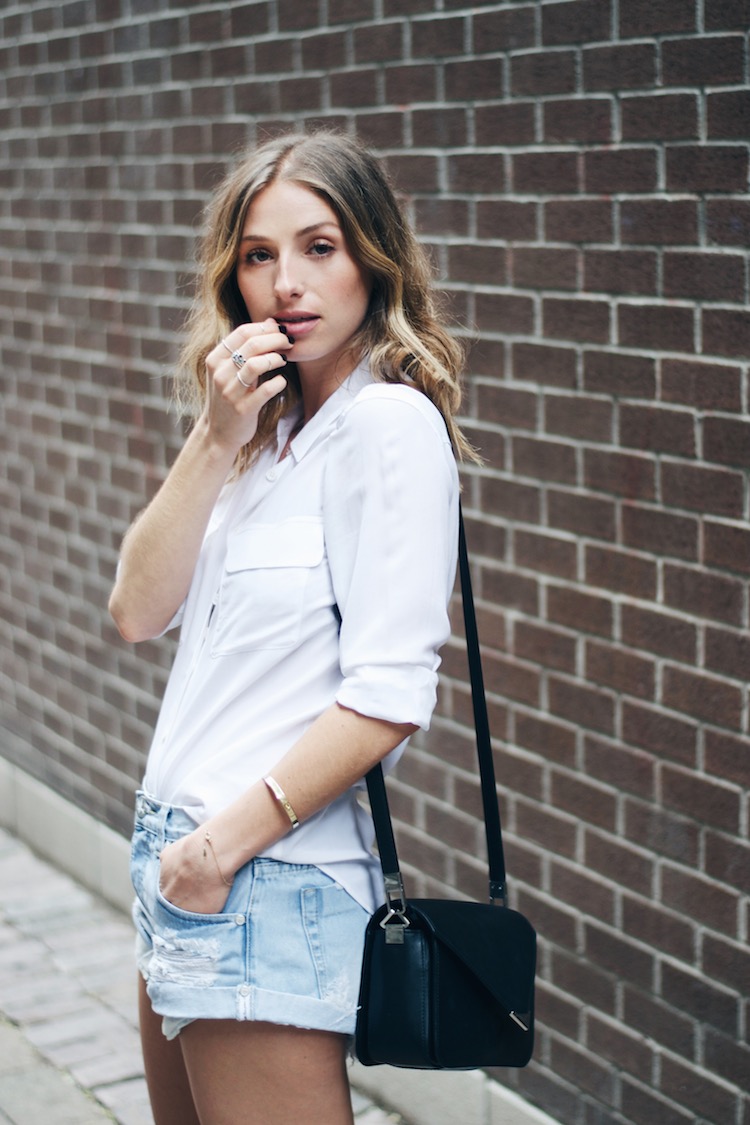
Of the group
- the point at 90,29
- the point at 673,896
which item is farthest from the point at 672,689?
the point at 90,29

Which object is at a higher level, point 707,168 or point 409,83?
point 409,83

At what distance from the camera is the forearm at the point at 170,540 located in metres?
2.37

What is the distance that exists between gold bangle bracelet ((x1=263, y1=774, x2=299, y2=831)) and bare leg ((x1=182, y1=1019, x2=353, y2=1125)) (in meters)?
0.32

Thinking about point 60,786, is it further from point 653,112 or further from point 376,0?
point 653,112

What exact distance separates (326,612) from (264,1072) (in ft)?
2.21

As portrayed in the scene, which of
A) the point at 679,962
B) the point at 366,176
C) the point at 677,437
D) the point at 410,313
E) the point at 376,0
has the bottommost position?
the point at 679,962

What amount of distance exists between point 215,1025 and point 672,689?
4.38ft

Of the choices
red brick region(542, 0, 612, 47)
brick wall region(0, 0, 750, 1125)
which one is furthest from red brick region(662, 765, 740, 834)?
red brick region(542, 0, 612, 47)

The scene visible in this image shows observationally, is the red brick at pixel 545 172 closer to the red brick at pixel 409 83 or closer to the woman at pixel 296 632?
the red brick at pixel 409 83

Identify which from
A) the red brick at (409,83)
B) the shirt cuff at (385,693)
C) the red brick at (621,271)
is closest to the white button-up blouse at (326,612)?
the shirt cuff at (385,693)

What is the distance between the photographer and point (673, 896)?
322cm

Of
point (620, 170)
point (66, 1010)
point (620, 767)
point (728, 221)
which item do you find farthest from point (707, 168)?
point (66, 1010)

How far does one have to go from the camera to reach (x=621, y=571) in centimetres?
328

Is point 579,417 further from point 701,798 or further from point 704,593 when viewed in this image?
point 701,798
